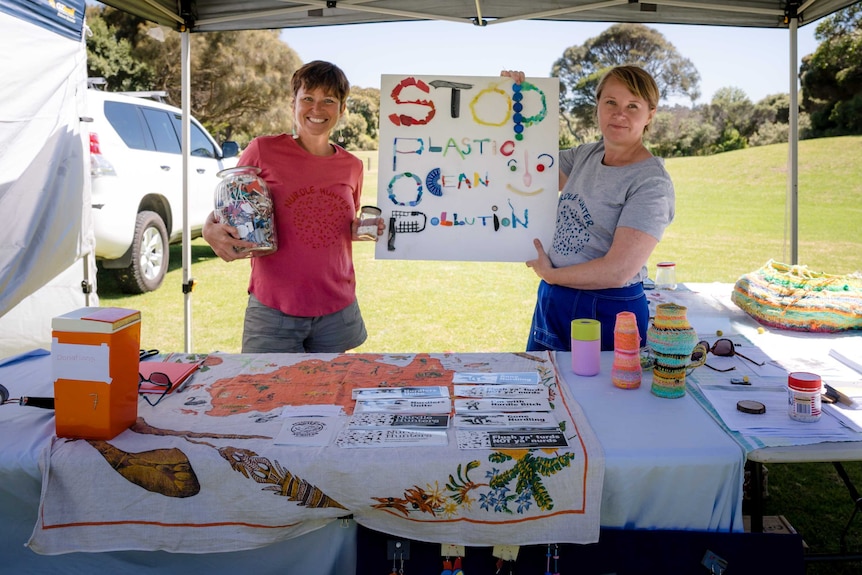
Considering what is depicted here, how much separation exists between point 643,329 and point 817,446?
79cm

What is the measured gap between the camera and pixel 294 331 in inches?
89.9

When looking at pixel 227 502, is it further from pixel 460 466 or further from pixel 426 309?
pixel 426 309

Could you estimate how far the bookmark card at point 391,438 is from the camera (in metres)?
1.46

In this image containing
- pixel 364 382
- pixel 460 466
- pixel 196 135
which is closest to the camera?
pixel 460 466

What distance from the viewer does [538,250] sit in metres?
2.38

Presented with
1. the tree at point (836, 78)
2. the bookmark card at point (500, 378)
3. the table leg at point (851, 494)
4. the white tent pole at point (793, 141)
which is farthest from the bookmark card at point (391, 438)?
the tree at point (836, 78)

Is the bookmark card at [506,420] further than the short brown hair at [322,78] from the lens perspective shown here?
No

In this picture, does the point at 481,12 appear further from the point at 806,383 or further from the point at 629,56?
the point at 629,56

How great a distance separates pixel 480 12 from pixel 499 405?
2.39 m

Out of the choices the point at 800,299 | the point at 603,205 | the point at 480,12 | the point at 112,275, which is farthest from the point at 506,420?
the point at 112,275

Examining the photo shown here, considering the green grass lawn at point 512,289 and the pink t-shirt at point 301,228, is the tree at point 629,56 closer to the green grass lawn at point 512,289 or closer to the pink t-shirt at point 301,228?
the green grass lawn at point 512,289

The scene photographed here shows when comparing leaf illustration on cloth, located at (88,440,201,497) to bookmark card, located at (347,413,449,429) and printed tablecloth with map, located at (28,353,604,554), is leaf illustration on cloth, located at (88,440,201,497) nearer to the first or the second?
printed tablecloth with map, located at (28,353,604,554)

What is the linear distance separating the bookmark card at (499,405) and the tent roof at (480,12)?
2249 mm

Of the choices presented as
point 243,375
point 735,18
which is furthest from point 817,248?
point 243,375
